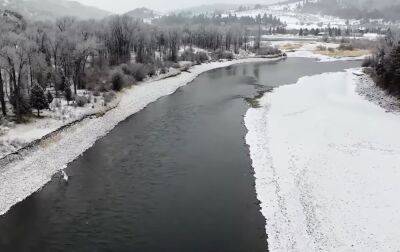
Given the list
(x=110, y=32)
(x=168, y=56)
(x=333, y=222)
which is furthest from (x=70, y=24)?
(x=333, y=222)

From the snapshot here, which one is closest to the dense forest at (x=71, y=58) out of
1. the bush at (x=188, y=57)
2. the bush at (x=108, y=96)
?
the bush at (x=188, y=57)

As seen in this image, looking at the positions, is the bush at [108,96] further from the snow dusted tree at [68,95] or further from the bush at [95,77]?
the snow dusted tree at [68,95]

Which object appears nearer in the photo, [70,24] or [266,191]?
[266,191]

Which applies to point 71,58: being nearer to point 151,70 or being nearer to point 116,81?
point 116,81

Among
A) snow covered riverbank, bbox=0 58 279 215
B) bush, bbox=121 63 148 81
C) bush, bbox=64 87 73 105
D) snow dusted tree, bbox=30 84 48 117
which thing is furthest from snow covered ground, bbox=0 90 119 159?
bush, bbox=121 63 148 81

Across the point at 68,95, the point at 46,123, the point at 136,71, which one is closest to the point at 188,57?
the point at 136,71

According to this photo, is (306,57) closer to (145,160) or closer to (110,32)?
(110,32)
